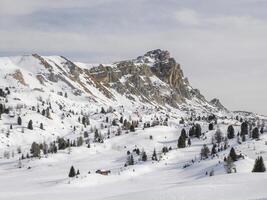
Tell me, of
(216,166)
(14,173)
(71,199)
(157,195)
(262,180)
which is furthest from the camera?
(14,173)

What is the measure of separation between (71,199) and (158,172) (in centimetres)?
8088

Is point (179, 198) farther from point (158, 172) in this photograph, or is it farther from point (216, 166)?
point (158, 172)

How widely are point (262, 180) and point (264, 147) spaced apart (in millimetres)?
128882

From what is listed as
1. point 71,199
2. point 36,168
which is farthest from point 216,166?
point 36,168

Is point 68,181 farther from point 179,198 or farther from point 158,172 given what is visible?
point 179,198

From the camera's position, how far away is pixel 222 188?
2408 inches

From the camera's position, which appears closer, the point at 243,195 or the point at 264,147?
the point at 243,195

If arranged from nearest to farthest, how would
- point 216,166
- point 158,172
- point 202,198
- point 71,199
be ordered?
point 202,198 < point 71,199 < point 216,166 < point 158,172

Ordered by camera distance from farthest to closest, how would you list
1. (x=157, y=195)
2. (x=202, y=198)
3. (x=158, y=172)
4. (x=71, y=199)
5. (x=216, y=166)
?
(x=158, y=172) < (x=216, y=166) < (x=71, y=199) < (x=157, y=195) < (x=202, y=198)

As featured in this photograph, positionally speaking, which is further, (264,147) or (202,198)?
(264,147)

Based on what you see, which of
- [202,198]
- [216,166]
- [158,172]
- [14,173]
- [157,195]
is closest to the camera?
[202,198]

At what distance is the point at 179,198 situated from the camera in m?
55.8

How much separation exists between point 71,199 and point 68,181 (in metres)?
45.7

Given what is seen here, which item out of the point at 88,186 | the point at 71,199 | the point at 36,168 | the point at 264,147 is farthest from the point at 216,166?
the point at 36,168
